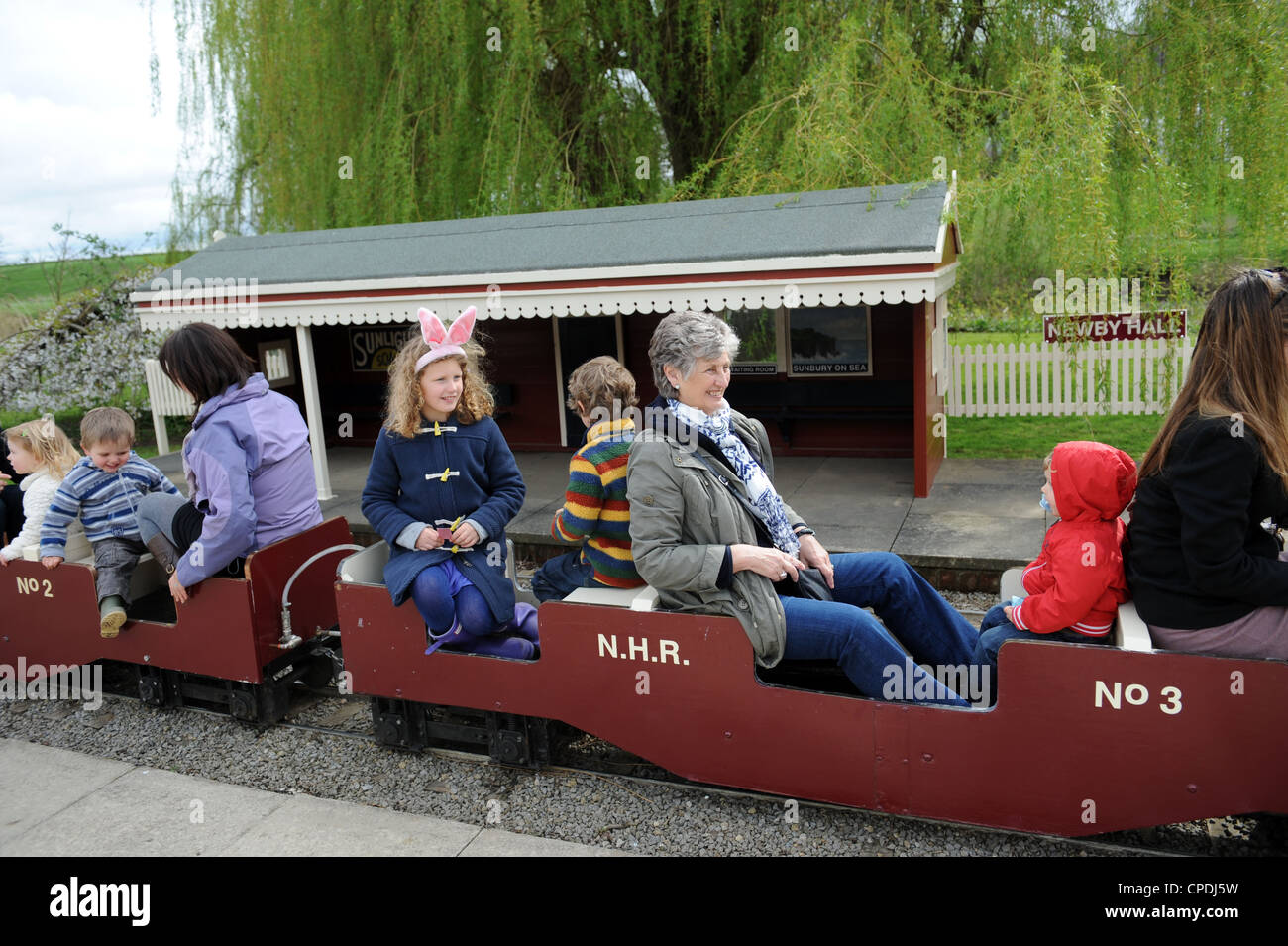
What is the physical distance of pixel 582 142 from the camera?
455 inches

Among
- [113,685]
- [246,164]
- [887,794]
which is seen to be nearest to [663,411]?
[887,794]

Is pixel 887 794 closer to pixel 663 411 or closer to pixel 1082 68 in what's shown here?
pixel 663 411

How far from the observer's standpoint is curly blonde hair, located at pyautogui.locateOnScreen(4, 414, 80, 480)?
546 cm

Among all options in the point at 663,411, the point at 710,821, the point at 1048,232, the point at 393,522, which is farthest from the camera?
the point at 1048,232

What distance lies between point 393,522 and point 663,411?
1.41m

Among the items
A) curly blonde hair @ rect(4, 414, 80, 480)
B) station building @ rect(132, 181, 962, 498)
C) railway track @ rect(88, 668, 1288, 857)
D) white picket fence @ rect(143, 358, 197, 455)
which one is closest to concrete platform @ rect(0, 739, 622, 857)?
railway track @ rect(88, 668, 1288, 857)

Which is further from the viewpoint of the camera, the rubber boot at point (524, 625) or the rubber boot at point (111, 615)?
the rubber boot at point (111, 615)

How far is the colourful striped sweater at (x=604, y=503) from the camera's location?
13.1 feet

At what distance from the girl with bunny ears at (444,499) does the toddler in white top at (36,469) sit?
7.62 feet

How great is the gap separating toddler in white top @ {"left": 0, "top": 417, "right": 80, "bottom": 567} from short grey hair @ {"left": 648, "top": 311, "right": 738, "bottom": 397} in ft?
12.4

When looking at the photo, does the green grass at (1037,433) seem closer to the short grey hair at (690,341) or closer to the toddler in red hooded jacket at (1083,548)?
the toddler in red hooded jacket at (1083,548)

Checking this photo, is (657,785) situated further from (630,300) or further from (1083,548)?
(630,300)

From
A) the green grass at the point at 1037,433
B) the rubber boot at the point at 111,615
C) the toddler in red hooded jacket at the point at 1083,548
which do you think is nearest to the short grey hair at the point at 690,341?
the toddler in red hooded jacket at the point at 1083,548

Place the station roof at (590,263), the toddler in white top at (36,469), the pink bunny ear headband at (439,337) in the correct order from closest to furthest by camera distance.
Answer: the pink bunny ear headband at (439,337), the toddler in white top at (36,469), the station roof at (590,263)
